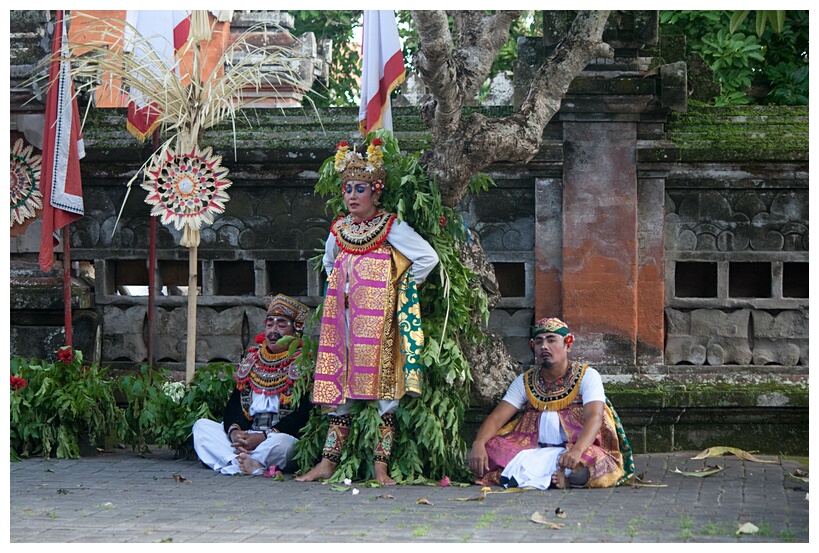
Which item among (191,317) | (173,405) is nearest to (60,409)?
(173,405)

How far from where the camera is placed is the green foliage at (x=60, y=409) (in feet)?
24.7

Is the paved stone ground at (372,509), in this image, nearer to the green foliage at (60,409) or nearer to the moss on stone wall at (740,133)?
the green foliage at (60,409)

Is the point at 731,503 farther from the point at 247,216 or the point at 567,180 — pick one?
the point at 247,216

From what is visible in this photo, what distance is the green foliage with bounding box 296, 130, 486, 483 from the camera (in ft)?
22.1

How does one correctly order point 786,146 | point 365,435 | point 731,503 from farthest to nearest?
point 786,146
point 365,435
point 731,503

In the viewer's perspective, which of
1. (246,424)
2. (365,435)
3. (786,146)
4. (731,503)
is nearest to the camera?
(731,503)

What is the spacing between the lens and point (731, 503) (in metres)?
5.88

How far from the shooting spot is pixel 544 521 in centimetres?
526

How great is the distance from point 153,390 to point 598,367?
311 cm

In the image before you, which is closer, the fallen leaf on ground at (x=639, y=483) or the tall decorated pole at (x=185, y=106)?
the fallen leaf on ground at (x=639, y=483)

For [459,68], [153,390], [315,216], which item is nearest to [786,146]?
[459,68]

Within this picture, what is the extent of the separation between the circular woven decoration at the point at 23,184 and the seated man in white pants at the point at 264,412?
7.80ft

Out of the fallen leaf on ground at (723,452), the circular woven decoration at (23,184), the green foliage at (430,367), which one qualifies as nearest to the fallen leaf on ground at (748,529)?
the green foliage at (430,367)

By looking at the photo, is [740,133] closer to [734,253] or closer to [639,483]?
[734,253]
